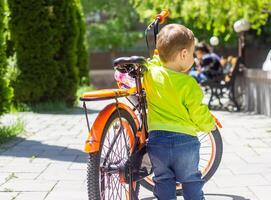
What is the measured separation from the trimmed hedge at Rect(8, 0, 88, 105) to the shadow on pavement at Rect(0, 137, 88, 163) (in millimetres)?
4814

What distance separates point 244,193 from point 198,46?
11.4 meters

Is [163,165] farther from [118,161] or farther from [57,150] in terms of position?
[57,150]

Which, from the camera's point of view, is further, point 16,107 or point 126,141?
point 16,107

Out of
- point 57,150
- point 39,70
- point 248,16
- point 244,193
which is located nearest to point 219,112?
point 248,16

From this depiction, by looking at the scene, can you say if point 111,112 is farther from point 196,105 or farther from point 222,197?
point 222,197

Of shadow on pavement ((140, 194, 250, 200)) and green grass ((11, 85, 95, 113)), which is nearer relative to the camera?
shadow on pavement ((140, 194, 250, 200))

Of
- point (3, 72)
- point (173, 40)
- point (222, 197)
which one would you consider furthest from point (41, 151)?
point (173, 40)

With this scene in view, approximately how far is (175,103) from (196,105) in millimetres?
137

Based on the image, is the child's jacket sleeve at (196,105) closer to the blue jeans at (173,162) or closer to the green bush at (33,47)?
the blue jeans at (173,162)

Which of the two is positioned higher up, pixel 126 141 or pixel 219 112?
pixel 126 141

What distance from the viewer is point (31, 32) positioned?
1249 cm

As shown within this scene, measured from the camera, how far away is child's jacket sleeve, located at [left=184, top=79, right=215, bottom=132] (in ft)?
12.0

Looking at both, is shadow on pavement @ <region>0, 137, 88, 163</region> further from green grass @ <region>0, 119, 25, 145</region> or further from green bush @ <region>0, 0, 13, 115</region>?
green bush @ <region>0, 0, 13, 115</region>

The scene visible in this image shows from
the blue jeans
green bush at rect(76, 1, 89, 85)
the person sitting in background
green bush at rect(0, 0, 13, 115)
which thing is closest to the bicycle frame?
the blue jeans
